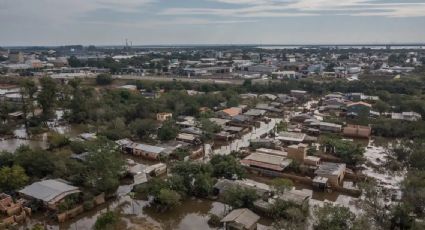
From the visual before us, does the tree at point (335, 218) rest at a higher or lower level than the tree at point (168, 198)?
higher

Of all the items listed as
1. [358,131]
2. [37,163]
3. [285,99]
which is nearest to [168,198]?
[37,163]

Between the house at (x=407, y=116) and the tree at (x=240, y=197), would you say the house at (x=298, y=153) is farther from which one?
the house at (x=407, y=116)

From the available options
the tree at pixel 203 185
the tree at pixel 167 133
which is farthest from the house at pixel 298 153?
the tree at pixel 167 133

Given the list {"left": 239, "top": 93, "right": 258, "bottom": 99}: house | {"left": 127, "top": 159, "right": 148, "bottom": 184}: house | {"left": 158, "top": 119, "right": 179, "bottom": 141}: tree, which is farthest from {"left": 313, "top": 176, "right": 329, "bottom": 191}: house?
{"left": 239, "top": 93, "right": 258, "bottom": 99}: house

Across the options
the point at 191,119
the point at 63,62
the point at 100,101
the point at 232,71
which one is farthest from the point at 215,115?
the point at 63,62

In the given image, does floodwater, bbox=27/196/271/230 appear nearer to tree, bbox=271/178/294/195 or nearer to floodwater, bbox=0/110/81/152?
tree, bbox=271/178/294/195
